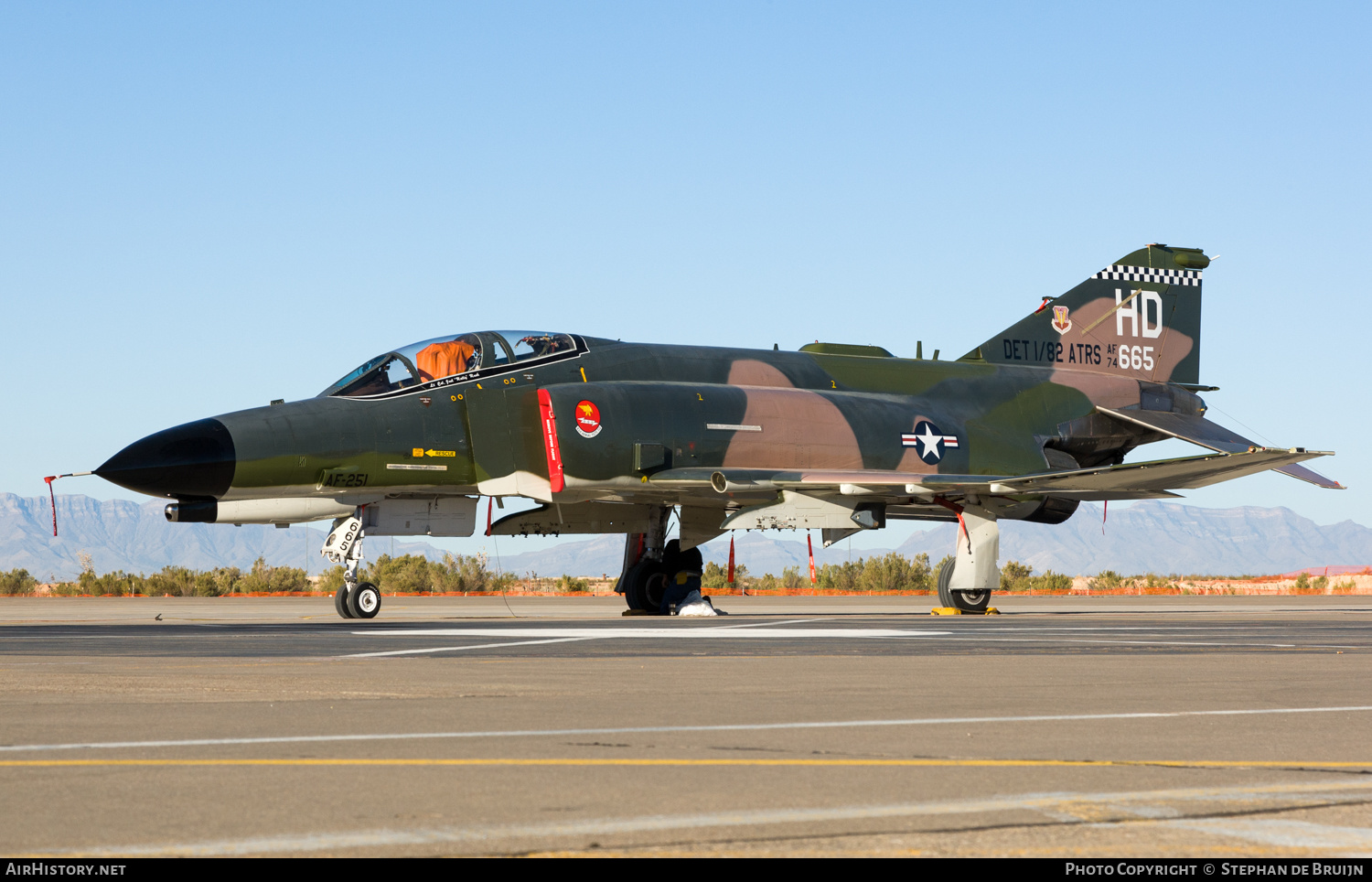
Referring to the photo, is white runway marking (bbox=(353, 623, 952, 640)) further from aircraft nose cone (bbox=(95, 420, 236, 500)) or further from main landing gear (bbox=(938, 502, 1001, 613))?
main landing gear (bbox=(938, 502, 1001, 613))

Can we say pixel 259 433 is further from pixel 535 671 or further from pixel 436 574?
pixel 436 574

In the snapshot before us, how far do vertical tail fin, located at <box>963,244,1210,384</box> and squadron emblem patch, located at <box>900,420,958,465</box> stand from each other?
3794mm

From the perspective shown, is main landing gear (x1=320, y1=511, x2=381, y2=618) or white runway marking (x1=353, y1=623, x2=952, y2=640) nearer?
white runway marking (x1=353, y1=623, x2=952, y2=640)

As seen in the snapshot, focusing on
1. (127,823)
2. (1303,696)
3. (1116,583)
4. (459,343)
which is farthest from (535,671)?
(1116,583)

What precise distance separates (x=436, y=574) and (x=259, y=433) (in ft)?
76.3

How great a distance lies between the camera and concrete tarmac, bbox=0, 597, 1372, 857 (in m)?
3.88

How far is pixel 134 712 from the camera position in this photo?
268 inches

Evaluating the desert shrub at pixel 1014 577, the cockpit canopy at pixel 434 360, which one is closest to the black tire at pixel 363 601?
the cockpit canopy at pixel 434 360

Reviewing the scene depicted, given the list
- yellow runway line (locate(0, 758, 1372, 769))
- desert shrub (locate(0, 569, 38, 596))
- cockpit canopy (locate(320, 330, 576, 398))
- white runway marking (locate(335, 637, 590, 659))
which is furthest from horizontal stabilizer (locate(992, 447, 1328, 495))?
desert shrub (locate(0, 569, 38, 596))

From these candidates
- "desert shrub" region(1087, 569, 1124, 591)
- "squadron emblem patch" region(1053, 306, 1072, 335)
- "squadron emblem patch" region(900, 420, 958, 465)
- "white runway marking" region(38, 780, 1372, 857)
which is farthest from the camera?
"desert shrub" region(1087, 569, 1124, 591)

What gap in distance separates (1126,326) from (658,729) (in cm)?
2337

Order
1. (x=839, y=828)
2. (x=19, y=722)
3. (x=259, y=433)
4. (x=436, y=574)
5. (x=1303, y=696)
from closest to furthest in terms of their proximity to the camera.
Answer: (x=839, y=828) < (x=19, y=722) < (x=1303, y=696) < (x=259, y=433) < (x=436, y=574)

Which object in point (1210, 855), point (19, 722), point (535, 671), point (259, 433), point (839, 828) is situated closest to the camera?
point (1210, 855)

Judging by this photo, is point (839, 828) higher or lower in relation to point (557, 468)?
lower
